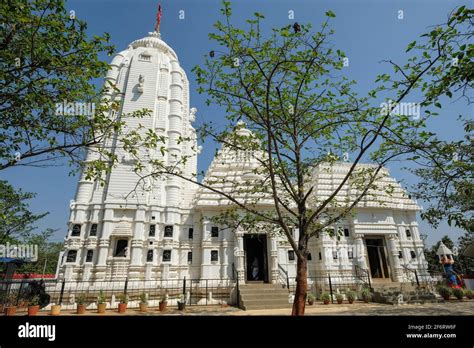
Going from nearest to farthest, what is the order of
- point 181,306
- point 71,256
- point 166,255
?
point 181,306
point 71,256
point 166,255

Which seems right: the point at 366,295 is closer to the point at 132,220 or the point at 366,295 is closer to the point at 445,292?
the point at 445,292

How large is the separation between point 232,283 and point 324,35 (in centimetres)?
1455

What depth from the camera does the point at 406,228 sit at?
1991 centimetres

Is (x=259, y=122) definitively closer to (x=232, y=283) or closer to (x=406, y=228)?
(x=232, y=283)

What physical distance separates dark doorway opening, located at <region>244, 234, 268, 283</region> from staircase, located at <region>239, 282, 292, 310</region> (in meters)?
3.63

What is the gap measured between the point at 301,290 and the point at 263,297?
7.28 m

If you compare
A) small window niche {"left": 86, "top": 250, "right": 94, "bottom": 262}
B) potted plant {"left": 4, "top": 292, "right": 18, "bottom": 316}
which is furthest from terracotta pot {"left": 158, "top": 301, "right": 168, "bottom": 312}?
small window niche {"left": 86, "top": 250, "right": 94, "bottom": 262}

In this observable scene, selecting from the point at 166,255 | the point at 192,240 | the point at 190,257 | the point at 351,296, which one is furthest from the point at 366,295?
the point at 166,255

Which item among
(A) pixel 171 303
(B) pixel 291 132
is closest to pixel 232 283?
(A) pixel 171 303

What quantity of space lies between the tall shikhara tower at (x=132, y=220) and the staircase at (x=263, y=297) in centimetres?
651

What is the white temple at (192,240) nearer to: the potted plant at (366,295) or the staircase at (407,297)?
the potted plant at (366,295)

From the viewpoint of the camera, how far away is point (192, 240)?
1856cm
